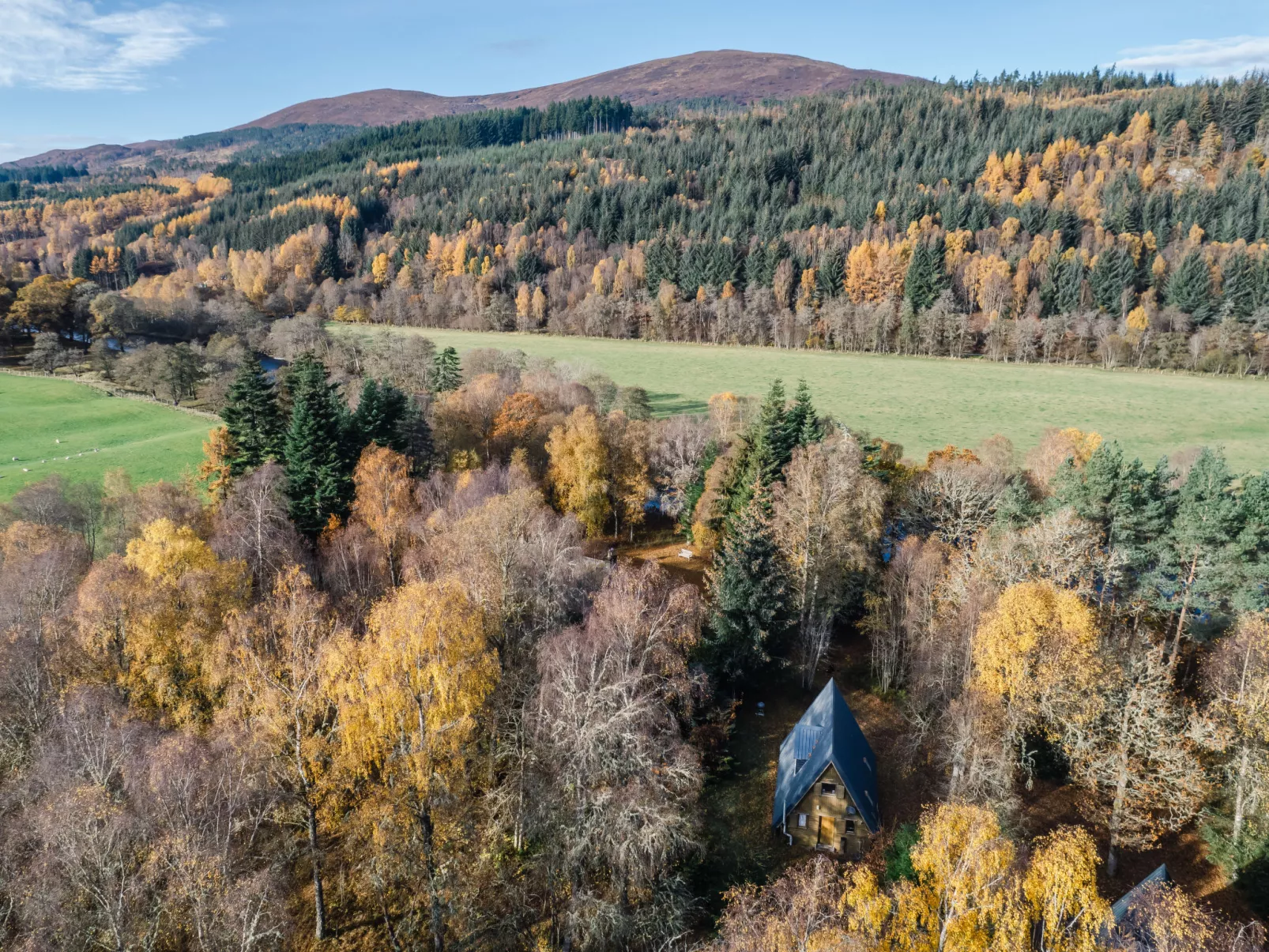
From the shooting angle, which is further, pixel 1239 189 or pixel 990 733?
pixel 1239 189

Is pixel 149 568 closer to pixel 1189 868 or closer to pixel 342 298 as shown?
pixel 1189 868

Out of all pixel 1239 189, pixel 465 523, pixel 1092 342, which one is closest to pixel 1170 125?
pixel 1239 189

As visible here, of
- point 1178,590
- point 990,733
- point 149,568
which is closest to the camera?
point 990,733

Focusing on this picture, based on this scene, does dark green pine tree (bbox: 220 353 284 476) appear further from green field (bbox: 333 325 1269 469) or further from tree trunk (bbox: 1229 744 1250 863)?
tree trunk (bbox: 1229 744 1250 863)

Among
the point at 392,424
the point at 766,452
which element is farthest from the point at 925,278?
the point at 392,424

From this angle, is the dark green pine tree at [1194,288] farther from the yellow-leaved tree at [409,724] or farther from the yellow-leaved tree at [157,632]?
the yellow-leaved tree at [157,632]

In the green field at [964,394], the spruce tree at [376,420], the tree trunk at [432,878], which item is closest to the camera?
the tree trunk at [432,878]

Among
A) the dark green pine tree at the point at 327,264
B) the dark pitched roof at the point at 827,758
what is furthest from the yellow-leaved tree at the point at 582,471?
the dark green pine tree at the point at 327,264

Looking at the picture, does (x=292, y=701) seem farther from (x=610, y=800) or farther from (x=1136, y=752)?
(x=1136, y=752)
